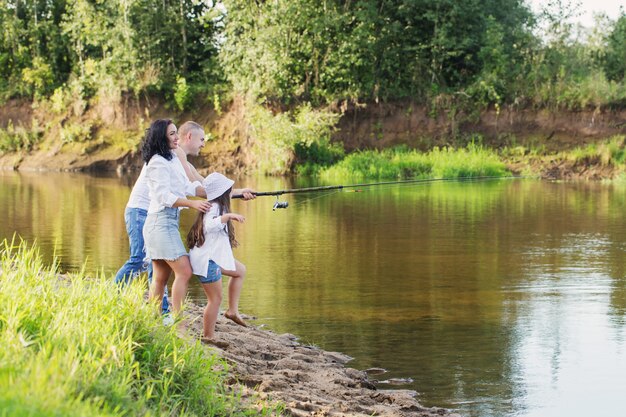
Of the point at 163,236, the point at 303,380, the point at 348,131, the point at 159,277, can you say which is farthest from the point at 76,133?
the point at 303,380

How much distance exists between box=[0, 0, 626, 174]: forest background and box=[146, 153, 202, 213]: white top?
24177mm

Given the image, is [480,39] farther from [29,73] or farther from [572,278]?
[572,278]

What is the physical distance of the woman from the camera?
711 cm

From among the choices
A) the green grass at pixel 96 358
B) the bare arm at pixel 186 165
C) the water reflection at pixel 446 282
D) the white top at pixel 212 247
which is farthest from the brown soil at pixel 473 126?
the green grass at pixel 96 358

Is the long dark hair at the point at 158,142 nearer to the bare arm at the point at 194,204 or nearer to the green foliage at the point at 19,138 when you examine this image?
the bare arm at the point at 194,204

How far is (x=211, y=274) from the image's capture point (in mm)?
7191

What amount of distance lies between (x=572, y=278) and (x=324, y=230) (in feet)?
19.4

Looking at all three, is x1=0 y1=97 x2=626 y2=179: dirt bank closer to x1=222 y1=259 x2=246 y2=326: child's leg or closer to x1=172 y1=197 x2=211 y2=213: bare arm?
x1=222 y1=259 x2=246 y2=326: child's leg

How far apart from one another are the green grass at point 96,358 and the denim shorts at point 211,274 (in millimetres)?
957

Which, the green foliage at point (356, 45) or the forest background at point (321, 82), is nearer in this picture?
the forest background at point (321, 82)

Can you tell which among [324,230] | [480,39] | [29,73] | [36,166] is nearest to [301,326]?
[324,230]

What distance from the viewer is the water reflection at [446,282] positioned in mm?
7602

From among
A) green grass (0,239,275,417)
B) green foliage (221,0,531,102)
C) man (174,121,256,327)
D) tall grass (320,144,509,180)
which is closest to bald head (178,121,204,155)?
man (174,121,256,327)

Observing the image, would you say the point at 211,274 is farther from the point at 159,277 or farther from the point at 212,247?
the point at 159,277
